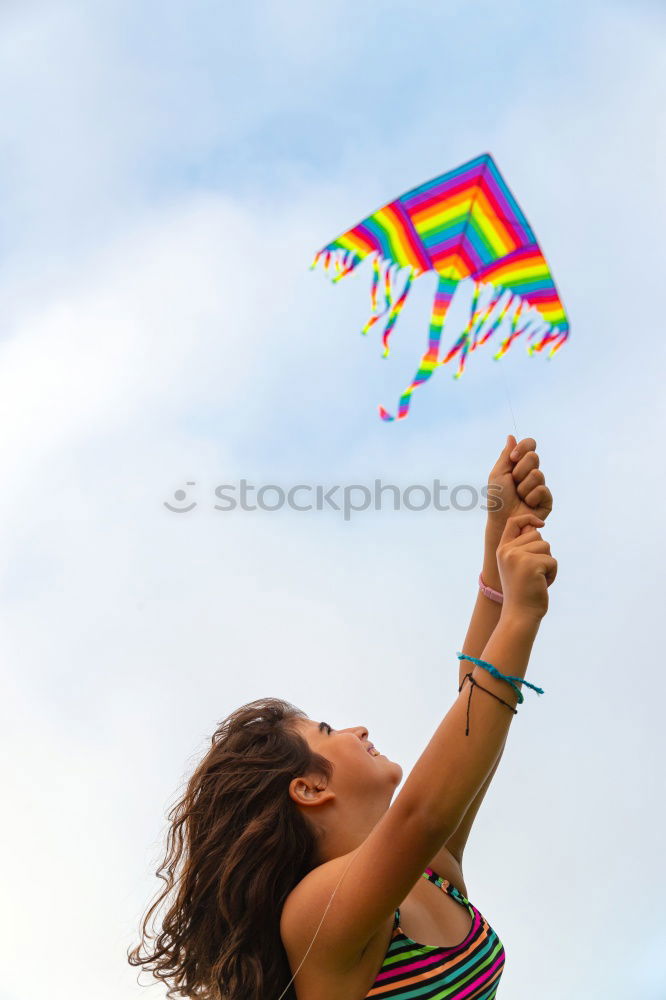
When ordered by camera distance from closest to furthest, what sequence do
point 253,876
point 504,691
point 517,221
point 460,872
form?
point 504,691 < point 253,876 < point 460,872 < point 517,221

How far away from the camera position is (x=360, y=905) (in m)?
1.88

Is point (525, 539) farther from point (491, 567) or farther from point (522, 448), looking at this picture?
point (491, 567)

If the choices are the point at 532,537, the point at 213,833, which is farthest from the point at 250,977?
the point at 532,537

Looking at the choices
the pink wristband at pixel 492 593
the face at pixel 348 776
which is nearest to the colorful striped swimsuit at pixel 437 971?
the face at pixel 348 776

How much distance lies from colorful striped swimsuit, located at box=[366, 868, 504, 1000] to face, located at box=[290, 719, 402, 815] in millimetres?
323

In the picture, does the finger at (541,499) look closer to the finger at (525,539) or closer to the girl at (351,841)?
the girl at (351,841)

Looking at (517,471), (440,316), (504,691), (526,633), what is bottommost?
(504,691)

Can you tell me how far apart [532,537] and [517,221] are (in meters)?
1.87

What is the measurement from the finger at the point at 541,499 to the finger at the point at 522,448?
105 mm

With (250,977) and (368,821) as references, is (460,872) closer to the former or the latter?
(368,821)

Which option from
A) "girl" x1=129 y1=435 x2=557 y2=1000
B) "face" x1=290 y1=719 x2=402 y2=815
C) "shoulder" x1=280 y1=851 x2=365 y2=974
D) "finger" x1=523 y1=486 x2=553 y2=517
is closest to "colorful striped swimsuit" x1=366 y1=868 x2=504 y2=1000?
"girl" x1=129 y1=435 x2=557 y2=1000

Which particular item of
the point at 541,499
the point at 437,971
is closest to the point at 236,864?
the point at 437,971

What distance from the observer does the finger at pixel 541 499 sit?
7.99ft

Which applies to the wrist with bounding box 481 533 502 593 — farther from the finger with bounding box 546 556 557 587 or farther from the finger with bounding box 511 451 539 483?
the finger with bounding box 546 556 557 587
